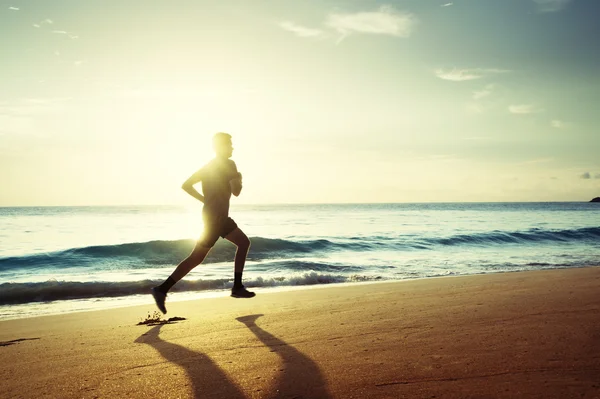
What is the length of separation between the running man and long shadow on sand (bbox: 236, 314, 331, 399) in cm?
207

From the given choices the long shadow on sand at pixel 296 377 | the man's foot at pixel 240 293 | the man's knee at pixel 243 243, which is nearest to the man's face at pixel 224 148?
the man's knee at pixel 243 243

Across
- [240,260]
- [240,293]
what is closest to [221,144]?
[240,260]

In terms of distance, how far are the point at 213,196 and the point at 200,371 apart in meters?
2.85

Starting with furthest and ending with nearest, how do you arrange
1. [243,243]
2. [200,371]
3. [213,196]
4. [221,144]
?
1. [243,243]
2. [221,144]
3. [213,196]
4. [200,371]

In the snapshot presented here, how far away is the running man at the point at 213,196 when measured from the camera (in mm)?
5641

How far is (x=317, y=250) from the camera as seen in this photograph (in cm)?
2228

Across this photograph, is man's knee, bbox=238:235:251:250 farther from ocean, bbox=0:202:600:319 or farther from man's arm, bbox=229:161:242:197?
ocean, bbox=0:202:600:319

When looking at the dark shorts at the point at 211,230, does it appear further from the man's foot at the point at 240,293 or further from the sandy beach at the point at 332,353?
the sandy beach at the point at 332,353

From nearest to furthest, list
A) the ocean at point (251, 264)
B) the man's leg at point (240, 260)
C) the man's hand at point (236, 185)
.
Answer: the man's hand at point (236, 185), the man's leg at point (240, 260), the ocean at point (251, 264)

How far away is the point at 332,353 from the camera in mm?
3441

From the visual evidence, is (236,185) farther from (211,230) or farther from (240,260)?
(240,260)

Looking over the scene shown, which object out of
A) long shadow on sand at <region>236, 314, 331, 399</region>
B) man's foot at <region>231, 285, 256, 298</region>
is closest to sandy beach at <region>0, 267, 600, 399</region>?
long shadow on sand at <region>236, 314, 331, 399</region>

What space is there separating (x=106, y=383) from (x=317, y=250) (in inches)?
767

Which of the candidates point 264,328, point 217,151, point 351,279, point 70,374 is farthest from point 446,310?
point 351,279
